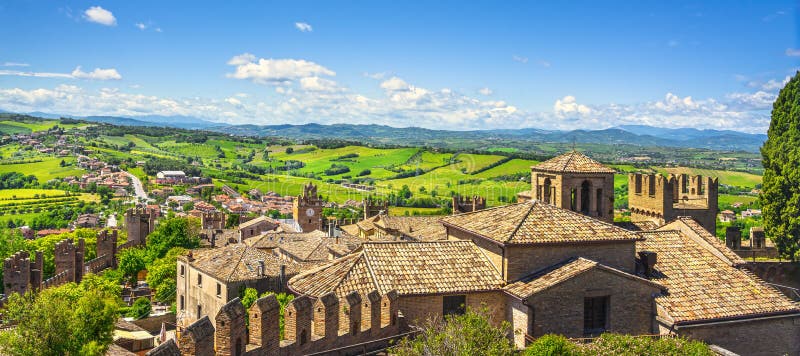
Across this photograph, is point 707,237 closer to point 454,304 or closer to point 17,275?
point 454,304

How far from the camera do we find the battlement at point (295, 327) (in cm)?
1142

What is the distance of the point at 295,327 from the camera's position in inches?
540

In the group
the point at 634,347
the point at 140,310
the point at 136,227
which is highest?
the point at 634,347

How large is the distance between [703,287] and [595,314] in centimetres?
437

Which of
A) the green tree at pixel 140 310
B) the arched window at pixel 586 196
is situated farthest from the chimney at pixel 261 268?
the arched window at pixel 586 196

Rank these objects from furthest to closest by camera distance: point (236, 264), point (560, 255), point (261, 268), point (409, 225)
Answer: point (409, 225), point (236, 264), point (261, 268), point (560, 255)

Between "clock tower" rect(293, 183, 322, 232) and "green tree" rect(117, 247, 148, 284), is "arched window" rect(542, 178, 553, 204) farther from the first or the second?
"clock tower" rect(293, 183, 322, 232)

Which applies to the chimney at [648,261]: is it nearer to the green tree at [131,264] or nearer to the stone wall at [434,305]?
the stone wall at [434,305]

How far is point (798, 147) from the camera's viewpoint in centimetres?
3812

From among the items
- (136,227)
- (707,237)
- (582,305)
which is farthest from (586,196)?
(136,227)

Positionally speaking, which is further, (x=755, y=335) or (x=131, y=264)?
(x=131, y=264)

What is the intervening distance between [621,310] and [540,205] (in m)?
4.77

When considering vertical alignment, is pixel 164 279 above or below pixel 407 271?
below

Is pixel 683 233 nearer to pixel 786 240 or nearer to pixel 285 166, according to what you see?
pixel 786 240
